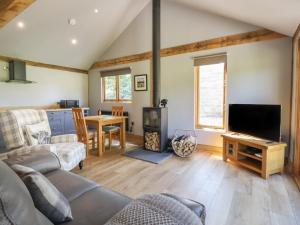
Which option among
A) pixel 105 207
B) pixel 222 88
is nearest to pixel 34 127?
pixel 105 207

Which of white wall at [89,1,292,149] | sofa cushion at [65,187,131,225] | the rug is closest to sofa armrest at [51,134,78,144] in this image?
the rug

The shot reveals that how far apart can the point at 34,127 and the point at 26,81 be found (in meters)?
2.49

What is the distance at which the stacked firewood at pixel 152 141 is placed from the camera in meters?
3.94

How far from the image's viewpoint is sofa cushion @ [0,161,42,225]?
1.84 ft

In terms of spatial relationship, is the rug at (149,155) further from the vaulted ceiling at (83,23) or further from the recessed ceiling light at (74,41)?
the recessed ceiling light at (74,41)

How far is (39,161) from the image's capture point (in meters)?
1.69

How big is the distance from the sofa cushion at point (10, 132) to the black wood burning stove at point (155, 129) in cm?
235

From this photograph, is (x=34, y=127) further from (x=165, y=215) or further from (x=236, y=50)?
(x=236, y=50)

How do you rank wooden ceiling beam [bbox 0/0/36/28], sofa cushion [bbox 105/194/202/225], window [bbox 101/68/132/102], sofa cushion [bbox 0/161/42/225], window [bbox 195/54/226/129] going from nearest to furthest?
sofa cushion [bbox 0/161/42/225], sofa cushion [bbox 105/194/202/225], wooden ceiling beam [bbox 0/0/36/28], window [bbox 195/54/226/129], window [bbox 101/68/132/102]

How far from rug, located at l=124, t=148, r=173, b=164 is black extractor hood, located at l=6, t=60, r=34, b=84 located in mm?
3235

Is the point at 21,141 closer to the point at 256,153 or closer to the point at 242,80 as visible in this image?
the point at 256,153

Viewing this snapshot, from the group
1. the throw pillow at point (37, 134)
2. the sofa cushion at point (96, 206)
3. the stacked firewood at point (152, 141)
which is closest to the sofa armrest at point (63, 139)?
the throw pillow at point (37, 134)

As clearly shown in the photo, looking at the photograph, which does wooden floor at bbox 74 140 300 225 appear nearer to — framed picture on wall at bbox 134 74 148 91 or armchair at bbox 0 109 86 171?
armchair at bbox 0 109 86 171

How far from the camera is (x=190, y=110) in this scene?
4.11 metres
